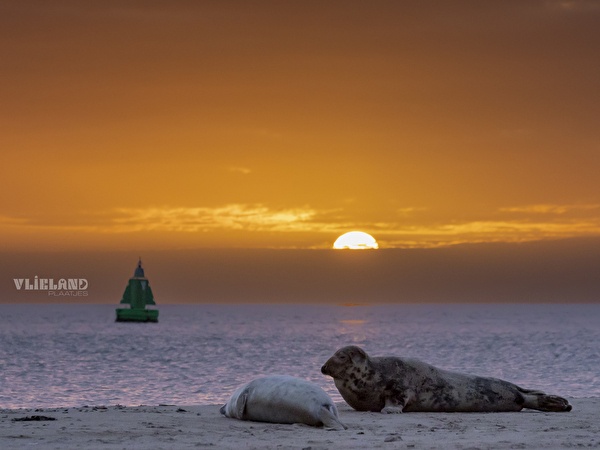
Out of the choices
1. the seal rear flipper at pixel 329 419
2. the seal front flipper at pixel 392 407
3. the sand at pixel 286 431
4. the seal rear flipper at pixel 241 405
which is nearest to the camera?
the sand at pixel 286 431

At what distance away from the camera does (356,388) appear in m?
16.5

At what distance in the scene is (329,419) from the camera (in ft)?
44.4

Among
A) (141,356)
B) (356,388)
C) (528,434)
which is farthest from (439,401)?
(141,356)

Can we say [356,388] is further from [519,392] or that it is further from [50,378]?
[50,378]

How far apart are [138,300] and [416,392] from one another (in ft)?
425

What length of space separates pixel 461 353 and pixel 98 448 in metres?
53.0

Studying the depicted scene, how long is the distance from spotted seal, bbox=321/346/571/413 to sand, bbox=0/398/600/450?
1.79 ft

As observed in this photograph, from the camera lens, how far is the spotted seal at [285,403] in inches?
534

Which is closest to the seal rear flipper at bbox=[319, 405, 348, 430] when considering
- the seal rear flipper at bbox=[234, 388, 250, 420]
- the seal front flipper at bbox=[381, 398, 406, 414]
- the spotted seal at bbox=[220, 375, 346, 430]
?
the spotted seal at bbox=[220, 375, 346, 430]

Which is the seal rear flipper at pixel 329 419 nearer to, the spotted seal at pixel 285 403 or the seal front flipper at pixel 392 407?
the spotted seal at pixel 285 403

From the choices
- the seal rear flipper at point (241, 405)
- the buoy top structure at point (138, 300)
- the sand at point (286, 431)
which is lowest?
the sand at point (286, 431)

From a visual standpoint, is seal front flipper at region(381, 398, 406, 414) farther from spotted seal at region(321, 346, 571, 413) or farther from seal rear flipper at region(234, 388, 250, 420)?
seal rear flipper at region(234, 388, 250, 420)

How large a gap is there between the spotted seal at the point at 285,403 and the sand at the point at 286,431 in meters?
0.21

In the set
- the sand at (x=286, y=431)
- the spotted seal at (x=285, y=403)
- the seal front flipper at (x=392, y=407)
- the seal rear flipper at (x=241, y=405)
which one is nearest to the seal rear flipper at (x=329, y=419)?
the spotted seal at (x=285, y=403)
